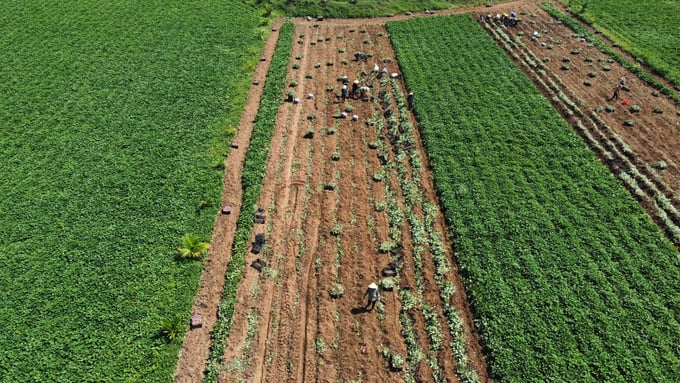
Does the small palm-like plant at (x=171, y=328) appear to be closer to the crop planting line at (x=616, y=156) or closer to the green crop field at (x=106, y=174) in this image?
the green crop field at (x=106, y=174)

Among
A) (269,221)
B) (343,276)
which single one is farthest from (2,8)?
(343,276)

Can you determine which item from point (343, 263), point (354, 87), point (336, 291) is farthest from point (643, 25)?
point (336, 291)

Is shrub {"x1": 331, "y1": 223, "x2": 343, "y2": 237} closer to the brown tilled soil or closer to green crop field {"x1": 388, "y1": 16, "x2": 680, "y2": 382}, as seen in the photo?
the brown tilled soil

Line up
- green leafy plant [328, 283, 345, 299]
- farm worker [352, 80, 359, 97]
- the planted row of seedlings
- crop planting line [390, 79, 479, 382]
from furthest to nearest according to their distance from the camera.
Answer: farm worker [352, 80, 359, 97] < green leafy plant [328, 283, 345, 299] < the planted row of seedlings < crop planting line [390, 79, 479, 382]

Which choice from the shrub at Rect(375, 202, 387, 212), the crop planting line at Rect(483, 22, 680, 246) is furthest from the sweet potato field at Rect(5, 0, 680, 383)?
the crop planting line at Rect(483, 22, 680, 246)

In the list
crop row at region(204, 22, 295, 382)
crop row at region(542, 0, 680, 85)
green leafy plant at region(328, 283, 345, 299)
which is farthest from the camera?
crop row at region(542, 0, 680, 85)

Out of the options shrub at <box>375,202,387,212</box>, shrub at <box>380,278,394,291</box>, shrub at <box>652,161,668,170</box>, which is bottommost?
shrub at <box>380,278,394,291</box>
